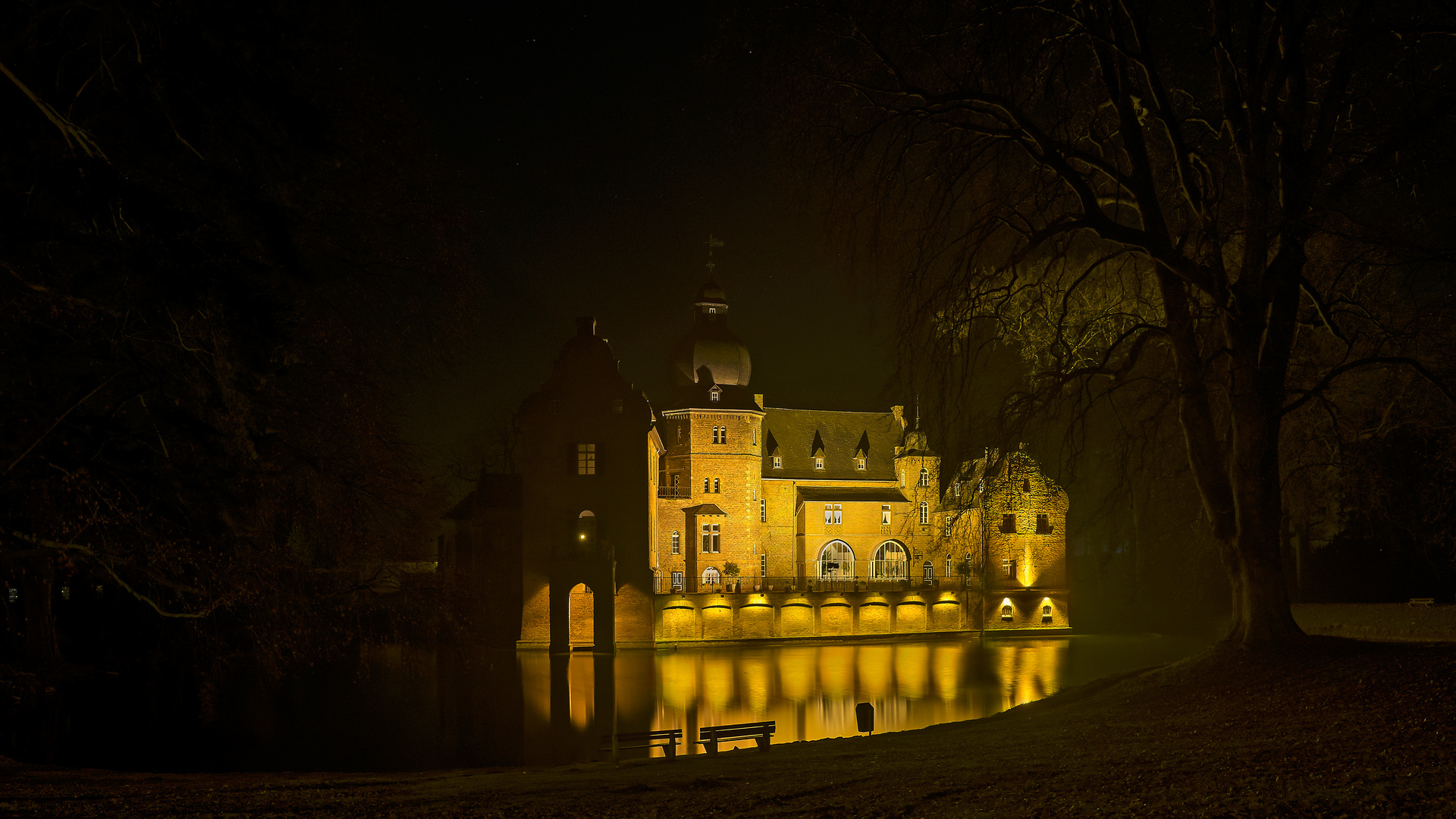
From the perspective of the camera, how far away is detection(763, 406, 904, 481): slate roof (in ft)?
173

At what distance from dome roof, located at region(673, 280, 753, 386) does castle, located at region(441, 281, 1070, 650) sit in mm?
75

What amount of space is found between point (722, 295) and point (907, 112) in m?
39.7

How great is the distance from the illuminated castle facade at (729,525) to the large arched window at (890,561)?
0.08 meters

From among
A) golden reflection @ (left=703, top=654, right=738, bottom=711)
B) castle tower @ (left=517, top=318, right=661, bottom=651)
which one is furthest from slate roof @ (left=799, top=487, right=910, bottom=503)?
castle tower @ (left=517, top=318, right=661, bottom=651)

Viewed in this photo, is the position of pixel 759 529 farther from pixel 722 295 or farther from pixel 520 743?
pixel 520 743

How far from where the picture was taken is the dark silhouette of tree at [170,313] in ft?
25.0

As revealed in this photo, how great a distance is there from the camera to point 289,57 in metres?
8.48

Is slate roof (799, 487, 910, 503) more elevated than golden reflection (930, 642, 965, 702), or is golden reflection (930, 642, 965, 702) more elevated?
slate roof (799, 487, 910, 503)

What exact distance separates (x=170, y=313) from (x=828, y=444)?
47.5 meters

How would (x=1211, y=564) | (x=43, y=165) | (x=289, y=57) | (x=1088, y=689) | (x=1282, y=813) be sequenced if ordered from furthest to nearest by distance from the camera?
1. (x=1211, y=564)
2. (x=1088, y=689)
3. (x=289, y=57)
4. (x=43, y=165)
5. (x=1282, y=813)

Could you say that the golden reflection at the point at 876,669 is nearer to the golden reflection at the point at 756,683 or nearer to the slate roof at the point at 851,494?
the golden reflection at the point at 756,683

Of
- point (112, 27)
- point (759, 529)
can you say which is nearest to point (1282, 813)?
point (112, 27)

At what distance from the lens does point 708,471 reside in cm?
4784

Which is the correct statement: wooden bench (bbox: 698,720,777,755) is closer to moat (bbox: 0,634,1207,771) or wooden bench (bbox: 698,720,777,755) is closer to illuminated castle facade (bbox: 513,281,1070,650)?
moat (bbox: 0,634,1207,771)
